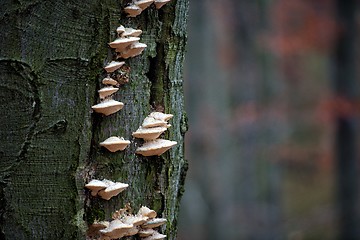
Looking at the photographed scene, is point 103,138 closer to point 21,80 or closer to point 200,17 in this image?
point 21,80

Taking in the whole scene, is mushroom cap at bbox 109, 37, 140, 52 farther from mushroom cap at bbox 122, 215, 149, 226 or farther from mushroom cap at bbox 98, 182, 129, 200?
mushroom cap at bbox 122, 215, 149, 226

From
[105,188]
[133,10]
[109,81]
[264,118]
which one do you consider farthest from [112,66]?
[264,118]

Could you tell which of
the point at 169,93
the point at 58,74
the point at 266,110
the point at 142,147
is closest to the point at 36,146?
the point at 58,74

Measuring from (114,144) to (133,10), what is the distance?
50 cm

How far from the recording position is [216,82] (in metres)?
19.1

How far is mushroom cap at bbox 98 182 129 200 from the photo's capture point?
1944 millimetres

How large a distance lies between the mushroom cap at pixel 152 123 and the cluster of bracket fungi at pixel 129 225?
319 millimetres

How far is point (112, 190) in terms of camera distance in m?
1.94

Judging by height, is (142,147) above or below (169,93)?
below

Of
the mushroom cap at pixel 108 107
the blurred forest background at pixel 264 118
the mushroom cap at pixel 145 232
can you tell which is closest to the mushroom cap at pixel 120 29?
the mushroom cap at pixel 108 107

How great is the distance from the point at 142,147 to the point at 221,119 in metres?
14.2

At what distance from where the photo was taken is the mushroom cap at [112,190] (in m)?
1.94

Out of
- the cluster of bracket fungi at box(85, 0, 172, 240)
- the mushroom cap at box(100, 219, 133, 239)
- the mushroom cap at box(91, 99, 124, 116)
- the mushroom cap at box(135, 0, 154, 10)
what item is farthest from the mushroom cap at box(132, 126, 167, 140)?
the mushroom cap at box(135, 0, 154, 10)

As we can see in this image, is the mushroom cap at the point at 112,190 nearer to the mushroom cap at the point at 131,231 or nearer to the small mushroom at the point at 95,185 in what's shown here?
the small mushroom at the point at 95,185
